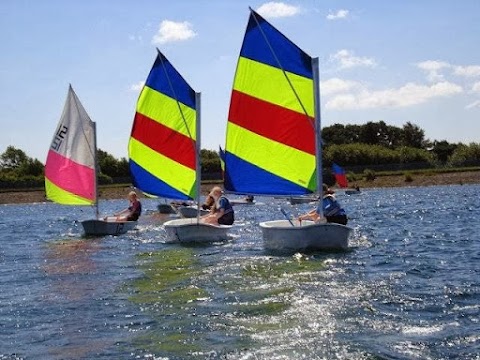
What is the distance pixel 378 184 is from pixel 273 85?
72.6 meters

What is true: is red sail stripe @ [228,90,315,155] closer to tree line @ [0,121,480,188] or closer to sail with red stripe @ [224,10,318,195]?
sail with red stripe @ [224,10,318,195]

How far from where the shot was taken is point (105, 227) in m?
26.6

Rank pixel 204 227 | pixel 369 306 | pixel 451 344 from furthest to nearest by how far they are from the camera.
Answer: pixel 204 227, pixel 369 306, pixel 451 344

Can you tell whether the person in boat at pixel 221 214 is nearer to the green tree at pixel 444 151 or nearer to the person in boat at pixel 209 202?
the person in boat at pixel 209 202

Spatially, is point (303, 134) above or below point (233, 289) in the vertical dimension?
above

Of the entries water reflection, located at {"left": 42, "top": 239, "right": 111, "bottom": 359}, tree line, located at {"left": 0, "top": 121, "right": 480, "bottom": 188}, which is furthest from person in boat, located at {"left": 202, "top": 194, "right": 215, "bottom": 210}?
tree line, located at {"left": 0, "top": 121, "right": 480, "bottom": 188}

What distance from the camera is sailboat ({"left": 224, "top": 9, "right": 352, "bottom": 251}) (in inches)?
736

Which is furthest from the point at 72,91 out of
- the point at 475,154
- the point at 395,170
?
the point at 475,154

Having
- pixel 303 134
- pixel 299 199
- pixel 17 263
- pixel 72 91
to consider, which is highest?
pixel 72 91

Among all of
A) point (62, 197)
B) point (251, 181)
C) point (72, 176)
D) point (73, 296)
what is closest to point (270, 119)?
point (251, 181)

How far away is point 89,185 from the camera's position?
28.3m

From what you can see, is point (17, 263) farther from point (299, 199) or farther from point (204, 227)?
point (299, 199)

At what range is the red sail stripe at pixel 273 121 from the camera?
1919 centimetres

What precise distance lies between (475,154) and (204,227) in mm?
95398
